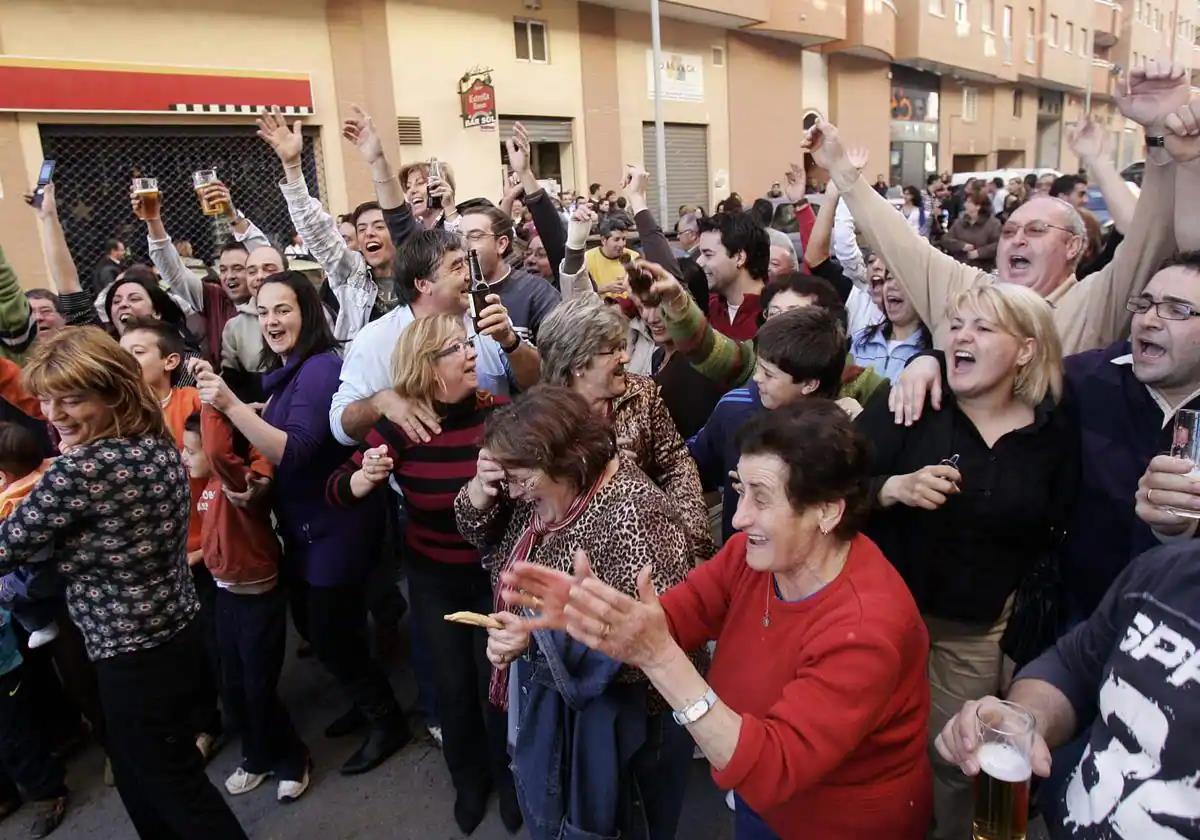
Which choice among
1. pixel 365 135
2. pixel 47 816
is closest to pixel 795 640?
pixel 47 816

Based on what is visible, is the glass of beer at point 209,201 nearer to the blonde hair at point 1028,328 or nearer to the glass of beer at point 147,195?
the glass of beer at point 147,195

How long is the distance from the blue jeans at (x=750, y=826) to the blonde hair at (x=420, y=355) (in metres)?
1.61

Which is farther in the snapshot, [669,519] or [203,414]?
[203,414]

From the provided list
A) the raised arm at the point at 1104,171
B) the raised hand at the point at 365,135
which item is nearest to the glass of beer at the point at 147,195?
the raised hand at the point at 365,135

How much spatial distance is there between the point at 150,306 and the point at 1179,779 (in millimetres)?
4598

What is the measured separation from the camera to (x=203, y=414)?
3.05 m

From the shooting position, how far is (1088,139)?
3.45 meters

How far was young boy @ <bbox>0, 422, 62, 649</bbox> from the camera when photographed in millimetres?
2852

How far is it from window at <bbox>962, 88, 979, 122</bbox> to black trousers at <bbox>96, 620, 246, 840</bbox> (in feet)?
116

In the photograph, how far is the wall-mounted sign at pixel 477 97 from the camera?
13597 mm

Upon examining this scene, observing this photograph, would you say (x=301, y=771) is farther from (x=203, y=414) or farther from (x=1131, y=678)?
(x=1131, y=678)

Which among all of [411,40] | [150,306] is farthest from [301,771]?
[411,40]

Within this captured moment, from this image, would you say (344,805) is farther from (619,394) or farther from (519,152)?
(519,152)

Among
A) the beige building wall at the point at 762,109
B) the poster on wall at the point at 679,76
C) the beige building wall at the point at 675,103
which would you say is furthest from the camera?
the beige building wall at the point at 762,109
